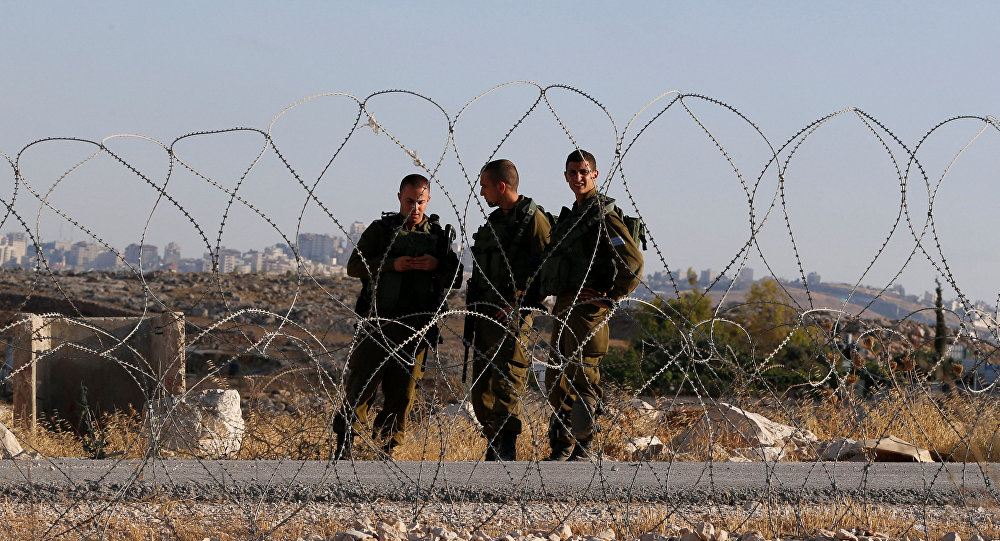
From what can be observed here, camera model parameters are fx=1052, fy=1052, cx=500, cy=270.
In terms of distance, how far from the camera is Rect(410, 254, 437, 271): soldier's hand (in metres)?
5.88

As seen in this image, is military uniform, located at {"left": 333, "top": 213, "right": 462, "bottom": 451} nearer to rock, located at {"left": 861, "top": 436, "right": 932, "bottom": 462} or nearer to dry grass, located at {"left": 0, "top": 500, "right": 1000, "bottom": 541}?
dry grass, located at {"left": 0, "top": 500, "right": 1000, "bottom": 541}

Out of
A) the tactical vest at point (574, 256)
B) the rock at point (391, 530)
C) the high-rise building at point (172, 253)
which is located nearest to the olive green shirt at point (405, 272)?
the tactical vest at point (574, 256)

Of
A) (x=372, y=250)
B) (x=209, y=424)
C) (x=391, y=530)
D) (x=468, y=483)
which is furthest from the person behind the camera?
(x=209, y=424)

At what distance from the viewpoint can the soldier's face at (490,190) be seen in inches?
232

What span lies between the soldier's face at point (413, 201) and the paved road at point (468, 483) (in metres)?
1.39

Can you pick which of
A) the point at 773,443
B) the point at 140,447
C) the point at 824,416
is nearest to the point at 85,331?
the point at 140,447

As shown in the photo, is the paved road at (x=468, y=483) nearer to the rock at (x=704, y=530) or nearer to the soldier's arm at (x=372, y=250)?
the rock at (x=704, y=530)

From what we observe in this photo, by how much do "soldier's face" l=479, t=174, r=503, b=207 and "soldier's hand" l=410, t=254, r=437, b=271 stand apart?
46 cm

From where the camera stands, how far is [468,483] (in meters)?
5.28

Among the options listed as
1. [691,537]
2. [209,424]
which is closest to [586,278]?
[691,537]

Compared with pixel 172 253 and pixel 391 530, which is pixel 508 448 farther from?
pixel 172 253

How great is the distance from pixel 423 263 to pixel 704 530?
2.24 metres

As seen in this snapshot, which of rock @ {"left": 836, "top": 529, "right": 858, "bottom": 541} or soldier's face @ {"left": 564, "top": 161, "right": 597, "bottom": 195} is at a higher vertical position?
soldier's face @ {"left": 564, "top": 161, "right": 597, "bottom": 195}

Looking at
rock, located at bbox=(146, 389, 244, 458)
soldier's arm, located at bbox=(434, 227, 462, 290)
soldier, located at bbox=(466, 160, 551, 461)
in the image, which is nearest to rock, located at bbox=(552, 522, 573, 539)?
soldier, located at bbox=(466, 160, 551, 461)
